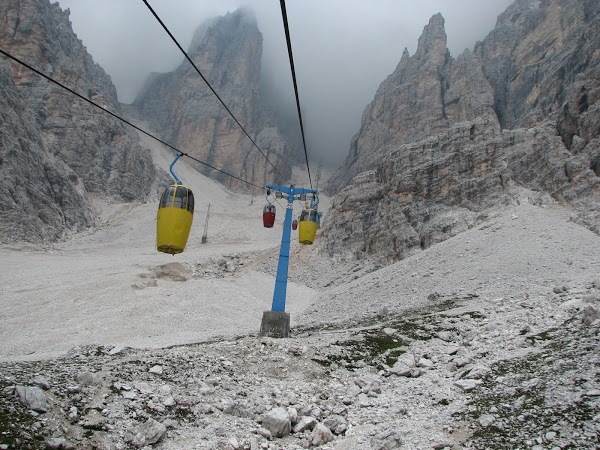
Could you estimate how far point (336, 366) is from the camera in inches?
494

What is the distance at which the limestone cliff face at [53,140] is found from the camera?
67688mm

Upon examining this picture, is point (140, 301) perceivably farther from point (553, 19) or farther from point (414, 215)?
point (553, 19)

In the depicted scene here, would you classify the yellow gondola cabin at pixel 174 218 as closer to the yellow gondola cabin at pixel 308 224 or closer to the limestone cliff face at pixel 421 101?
the yellow gondola cabin at pixel 308 224

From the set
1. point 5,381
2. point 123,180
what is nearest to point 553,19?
point 123,180

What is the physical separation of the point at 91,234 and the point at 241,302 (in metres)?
54.7

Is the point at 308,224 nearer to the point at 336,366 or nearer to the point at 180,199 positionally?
the point at 180,199

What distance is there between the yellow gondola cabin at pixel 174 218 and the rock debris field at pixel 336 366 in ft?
10.5

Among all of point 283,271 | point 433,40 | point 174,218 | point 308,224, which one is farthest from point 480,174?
point 433,40

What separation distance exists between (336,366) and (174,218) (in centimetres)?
635

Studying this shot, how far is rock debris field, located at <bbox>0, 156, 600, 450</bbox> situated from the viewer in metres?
7.48

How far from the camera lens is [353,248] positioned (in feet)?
176

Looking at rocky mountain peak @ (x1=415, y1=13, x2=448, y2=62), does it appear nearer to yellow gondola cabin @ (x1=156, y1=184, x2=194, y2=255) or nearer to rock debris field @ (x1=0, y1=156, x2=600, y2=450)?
rock debris field @ (x1=0, y1=156, x2=600, y2=450)

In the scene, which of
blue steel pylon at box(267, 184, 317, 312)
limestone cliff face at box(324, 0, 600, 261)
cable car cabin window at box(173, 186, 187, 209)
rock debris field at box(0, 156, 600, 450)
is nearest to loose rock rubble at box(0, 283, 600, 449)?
rock debris field at box(0, 156, 600, 450)

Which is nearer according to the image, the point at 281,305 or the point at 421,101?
the point at 281,305
